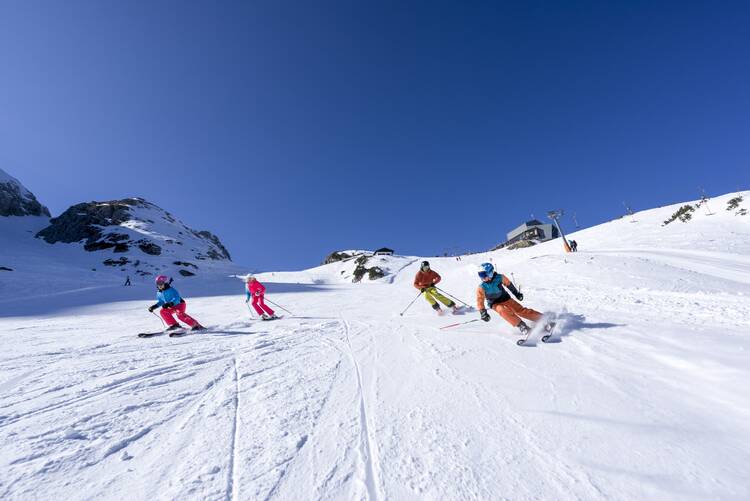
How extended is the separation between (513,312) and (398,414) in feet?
13.7

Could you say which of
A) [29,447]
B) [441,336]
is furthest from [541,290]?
[29,447]

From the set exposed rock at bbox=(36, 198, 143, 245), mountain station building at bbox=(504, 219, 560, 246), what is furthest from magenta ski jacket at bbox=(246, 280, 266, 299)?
mountain station building at bbox=(504, 219, 560, 246)

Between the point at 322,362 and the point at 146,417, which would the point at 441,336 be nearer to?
the point at 322,362

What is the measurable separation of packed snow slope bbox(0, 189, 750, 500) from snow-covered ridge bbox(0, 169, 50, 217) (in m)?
122

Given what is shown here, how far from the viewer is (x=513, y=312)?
20.6ft

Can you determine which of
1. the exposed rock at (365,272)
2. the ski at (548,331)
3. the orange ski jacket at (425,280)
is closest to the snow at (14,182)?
the exposed rock at (365,272)

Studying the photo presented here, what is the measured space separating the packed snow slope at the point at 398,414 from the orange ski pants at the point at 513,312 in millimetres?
379

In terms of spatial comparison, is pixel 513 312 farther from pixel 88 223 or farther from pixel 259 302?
pixel 88 223

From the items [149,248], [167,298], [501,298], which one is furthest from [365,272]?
[149,248]

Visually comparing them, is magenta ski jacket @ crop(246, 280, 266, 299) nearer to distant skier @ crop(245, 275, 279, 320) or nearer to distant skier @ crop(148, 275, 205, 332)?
distant skier @ crop(245, 275, 279, 320)

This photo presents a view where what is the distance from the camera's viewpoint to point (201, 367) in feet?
15.6

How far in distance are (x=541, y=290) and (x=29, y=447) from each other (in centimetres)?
1266

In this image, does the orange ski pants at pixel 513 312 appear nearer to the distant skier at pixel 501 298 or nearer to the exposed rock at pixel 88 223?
the distant skier at pixel 501 298

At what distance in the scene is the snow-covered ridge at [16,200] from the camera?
→ 269 feet
